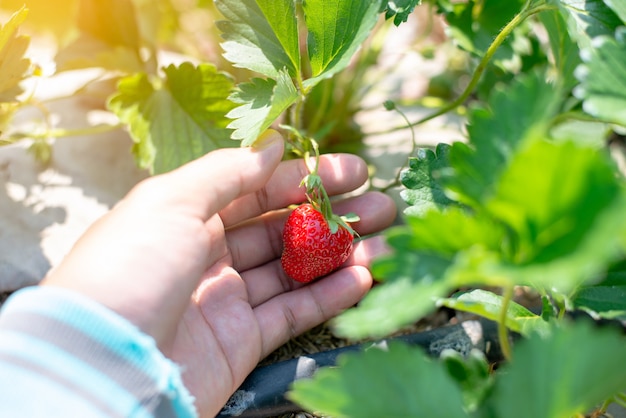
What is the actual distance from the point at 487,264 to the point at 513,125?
14cm

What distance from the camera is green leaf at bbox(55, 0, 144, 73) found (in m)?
1.33

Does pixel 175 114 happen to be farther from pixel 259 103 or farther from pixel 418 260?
pixel 418 260

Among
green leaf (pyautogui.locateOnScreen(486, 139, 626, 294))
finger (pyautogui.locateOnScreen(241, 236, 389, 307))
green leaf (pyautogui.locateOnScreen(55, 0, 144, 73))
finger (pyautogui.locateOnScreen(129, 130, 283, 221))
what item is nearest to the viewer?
green leaf (pyautogui.locateOnScreen(486, 139, 626, 294))

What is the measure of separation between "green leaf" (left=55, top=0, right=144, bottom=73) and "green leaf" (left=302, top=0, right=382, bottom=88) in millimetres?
495

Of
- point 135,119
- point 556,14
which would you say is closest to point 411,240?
point 556,14

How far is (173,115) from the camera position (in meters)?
1.24

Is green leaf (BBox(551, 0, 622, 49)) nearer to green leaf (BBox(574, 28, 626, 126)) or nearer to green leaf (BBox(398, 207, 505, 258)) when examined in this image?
green leaf (BBox(574, 28, 626, 126))

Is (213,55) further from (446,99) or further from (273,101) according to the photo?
(273,101)

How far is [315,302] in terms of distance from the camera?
3.64ft

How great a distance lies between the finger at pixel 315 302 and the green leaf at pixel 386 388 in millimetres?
455

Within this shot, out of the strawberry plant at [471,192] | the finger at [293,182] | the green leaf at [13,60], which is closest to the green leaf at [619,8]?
the strawberry plant at [471,192]

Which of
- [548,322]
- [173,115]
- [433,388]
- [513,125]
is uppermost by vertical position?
[513,125]

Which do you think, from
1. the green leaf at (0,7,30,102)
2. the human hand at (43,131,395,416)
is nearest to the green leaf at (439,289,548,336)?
the human hand at (43,131,395,416)

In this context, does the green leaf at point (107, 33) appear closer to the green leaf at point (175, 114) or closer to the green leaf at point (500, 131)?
the green leaf at point (175, 114)
